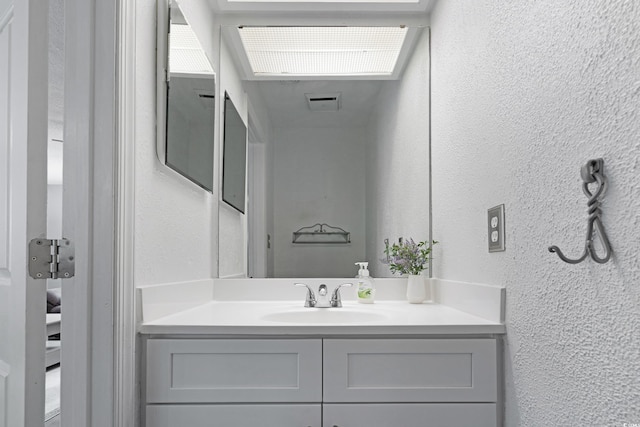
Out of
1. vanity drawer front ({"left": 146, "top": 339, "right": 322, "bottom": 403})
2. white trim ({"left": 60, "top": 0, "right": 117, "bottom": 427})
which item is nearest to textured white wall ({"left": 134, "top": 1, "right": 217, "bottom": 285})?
white trim ({"left": 60, "top": 0, "right": 117, "bottom": 427})

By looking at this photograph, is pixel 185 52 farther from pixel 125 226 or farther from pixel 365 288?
pixel 365 288

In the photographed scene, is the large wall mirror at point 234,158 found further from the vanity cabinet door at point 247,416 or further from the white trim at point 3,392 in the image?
the white trim at point 3,392

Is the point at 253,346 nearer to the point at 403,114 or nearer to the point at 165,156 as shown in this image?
the point at 165,156

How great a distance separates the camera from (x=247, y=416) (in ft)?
4.62

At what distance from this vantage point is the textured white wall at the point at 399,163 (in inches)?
85.8

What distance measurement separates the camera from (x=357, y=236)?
7.16ft

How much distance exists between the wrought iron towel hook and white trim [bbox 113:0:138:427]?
984mm

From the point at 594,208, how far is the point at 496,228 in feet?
1.69

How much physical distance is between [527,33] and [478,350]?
2.68 feet

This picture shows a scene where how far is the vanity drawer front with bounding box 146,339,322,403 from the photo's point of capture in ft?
4.62

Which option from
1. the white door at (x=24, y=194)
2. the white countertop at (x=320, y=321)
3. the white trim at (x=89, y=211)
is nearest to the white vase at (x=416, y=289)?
the white countertop at (x=320, y=321)

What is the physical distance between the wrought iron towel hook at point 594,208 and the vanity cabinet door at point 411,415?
0.65 metres

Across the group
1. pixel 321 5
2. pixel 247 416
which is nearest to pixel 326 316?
pixel 247 416

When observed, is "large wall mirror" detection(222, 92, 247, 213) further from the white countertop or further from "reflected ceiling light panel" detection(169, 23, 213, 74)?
the white countertop
